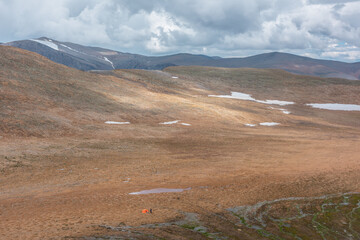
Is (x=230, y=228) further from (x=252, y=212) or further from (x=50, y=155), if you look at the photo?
(x=50, y=155)

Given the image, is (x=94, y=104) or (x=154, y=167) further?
(x=94, y=104)

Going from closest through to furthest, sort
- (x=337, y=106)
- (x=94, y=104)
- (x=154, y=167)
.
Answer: (x=154, y=167)
(x=94, y=104)
(x=337, y=106)

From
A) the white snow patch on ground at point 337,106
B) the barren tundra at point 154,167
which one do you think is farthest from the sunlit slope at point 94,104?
the white snow patch on ground at point 337,106

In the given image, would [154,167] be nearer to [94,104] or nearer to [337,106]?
[94,104]

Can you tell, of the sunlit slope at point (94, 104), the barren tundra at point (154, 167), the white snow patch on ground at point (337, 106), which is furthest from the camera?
the white snow patch on ground at point (337, 106)

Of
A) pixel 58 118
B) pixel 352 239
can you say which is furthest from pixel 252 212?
pixel 58 118

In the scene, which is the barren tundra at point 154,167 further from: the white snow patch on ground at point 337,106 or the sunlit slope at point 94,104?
the white snow patch on ground at point 337,106

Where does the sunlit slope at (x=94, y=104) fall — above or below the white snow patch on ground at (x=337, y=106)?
above

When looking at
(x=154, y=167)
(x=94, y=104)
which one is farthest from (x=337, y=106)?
(x=154, y=167)
